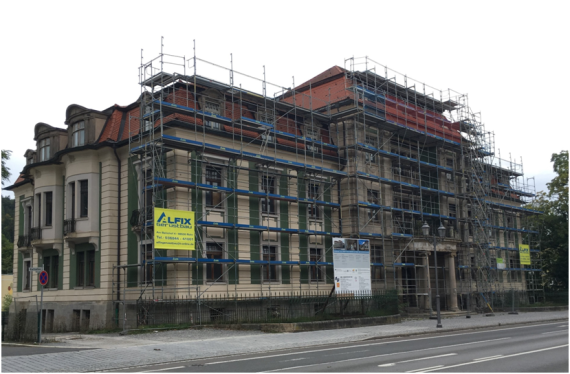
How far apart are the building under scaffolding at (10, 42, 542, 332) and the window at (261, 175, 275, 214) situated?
0.38 ft

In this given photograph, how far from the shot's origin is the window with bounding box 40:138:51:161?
34.5m

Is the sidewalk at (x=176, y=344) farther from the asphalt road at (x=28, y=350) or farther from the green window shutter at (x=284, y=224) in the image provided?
the green window shutter at (x=284, y=224)

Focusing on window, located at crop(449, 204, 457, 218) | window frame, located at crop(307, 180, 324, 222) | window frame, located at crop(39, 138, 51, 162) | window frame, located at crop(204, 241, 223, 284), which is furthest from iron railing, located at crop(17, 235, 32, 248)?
window, located at crop(449, 204, 457, 218)

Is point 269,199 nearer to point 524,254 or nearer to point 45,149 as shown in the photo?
point 45,149

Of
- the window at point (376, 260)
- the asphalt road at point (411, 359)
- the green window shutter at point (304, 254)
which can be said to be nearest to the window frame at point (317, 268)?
the green window shutter at point (304, 254)

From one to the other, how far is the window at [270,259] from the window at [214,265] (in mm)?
2796

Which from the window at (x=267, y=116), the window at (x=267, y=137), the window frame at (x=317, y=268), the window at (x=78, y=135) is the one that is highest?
the window at (x=267, y=116)

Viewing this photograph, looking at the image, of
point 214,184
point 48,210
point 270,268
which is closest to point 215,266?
point 270,268

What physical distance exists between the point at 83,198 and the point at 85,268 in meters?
3.76

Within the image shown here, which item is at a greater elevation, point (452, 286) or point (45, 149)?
point (45, 149)

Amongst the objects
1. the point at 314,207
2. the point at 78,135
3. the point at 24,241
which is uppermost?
the point at 78,135

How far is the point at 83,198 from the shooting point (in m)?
31.6

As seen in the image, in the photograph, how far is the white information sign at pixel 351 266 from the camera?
91.6 feet

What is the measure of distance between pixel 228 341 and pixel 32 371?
766 cm
